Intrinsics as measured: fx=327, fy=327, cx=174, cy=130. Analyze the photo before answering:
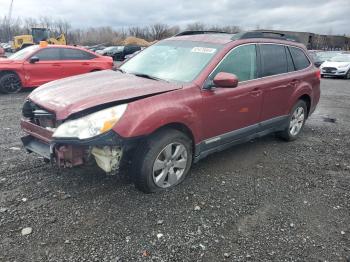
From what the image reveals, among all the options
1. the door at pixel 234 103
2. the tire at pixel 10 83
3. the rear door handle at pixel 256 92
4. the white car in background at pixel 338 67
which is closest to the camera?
the door at pixel 234 103

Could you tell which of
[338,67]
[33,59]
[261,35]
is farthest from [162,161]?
[338,67]

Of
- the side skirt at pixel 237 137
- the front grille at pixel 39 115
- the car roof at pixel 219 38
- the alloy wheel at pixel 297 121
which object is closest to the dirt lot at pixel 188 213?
the side skirt at pixel 237 137

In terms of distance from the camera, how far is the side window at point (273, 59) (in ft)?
15.6

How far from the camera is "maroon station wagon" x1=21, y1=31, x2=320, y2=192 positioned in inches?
124

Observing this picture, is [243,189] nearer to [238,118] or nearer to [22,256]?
[238,118]

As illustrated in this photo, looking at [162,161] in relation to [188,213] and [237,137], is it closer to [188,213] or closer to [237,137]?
[188,213]

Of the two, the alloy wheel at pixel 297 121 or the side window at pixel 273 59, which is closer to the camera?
the side window at pixel 273 59

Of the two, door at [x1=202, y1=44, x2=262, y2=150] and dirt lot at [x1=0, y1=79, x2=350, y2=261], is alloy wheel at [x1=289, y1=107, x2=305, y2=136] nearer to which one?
dirt lot at [x1=0, y1=79, x2=350, y2=261]

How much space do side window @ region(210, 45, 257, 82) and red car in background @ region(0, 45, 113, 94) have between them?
7.43m

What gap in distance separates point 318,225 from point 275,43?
2.95m

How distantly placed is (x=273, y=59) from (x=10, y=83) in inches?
315

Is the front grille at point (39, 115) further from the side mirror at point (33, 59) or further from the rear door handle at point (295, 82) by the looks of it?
the side mirror at point (33, 59)

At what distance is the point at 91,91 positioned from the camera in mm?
3480

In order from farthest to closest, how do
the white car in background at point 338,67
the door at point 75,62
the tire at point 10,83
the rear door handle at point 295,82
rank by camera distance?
the white car in background at point 338,67
the door at point 75,62
the tire at point 10,83
the rear door handle at point 295,82
